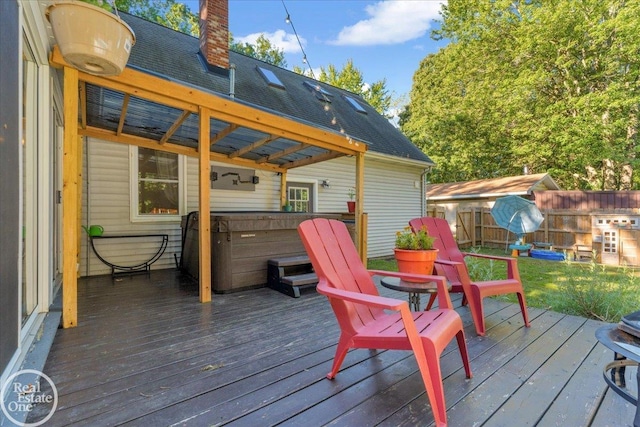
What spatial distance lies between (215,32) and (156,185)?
141 inches

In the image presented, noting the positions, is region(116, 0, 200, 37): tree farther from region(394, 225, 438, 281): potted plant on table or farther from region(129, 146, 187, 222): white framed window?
region(394, 225, 438, 281): potted plant on table

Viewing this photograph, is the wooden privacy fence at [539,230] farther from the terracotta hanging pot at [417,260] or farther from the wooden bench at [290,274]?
the terracotta hanging pot at [417,260]

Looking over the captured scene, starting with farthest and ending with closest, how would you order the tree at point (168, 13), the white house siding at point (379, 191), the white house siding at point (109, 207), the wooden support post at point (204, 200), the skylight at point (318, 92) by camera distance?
1. the tree at point (168, 13)
2. the skylight at point (318, 92)
3. the white house siding at point (379, 191)
4. the white house siding at point (109, 207)
5. the wooden support post at point (204, 200)

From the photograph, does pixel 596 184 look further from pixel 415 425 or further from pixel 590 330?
pixel 415 425

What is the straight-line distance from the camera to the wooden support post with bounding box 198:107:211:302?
348 cm

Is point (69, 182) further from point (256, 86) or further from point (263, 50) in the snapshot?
point (263, 50)

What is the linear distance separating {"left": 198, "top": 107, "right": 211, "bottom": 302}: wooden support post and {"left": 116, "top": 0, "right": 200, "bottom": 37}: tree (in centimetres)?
1321

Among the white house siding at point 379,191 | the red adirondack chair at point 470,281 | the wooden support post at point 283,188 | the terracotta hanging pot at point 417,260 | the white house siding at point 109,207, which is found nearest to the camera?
the terracotta hanging pot at point 417,260

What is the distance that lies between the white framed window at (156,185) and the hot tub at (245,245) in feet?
3.79

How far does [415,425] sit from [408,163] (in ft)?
27.4

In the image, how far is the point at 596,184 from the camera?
46.2 feet

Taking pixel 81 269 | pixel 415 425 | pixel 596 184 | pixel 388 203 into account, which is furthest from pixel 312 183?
pixel 596 184

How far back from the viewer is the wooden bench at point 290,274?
13.1 feet

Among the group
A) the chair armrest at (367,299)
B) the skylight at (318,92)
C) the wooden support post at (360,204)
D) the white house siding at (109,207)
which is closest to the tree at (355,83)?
the skylight at (318,92)
